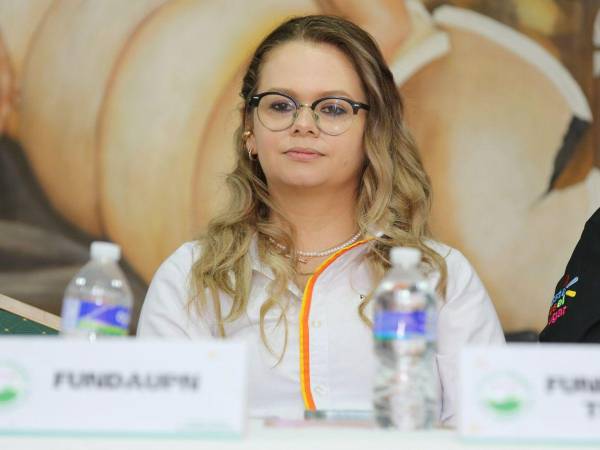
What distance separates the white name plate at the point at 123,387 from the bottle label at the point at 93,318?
140mm

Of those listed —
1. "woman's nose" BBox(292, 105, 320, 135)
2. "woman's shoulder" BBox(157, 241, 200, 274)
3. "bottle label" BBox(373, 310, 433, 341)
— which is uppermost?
"woman's nose" BBox(292, 105, 320, 135)

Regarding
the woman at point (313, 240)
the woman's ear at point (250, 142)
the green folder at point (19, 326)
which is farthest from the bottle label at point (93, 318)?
the green folder at point (19, 326)

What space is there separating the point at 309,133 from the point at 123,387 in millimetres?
884

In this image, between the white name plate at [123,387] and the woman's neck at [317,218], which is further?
the woman's neck at [317,218]

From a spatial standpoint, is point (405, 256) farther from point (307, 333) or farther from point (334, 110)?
point (334, 110)

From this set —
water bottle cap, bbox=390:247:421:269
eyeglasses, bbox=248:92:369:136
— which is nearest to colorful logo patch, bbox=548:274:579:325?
eyeglasses, bbox=248:92:369:136

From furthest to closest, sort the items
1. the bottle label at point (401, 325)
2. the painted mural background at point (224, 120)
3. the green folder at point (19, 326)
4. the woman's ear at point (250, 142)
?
the painted mural background at point (224, 120), the green folder at point (19, 326), the woman's ear at point (250, 142), the bottle label at point (401, 325)

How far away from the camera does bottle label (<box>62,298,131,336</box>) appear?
1091mm

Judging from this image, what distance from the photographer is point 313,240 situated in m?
1.84

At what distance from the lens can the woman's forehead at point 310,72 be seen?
1.76 m

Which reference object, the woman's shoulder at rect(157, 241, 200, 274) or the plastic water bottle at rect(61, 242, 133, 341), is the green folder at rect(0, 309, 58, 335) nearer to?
the woman's shoulder at rect(157, 241, 200, 274)

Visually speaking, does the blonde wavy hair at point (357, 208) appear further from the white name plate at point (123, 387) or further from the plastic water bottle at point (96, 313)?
the white name plate at point (123, 387)

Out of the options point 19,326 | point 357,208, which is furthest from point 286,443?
point 19,326

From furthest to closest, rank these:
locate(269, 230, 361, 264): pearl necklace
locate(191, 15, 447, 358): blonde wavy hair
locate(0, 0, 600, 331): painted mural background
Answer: locate(0, 0, 600, 331): painted mural background < locate(269, 230, 361, 264): pearl necklace < locate(191, 15, 447, 358): blonde wavy hair
